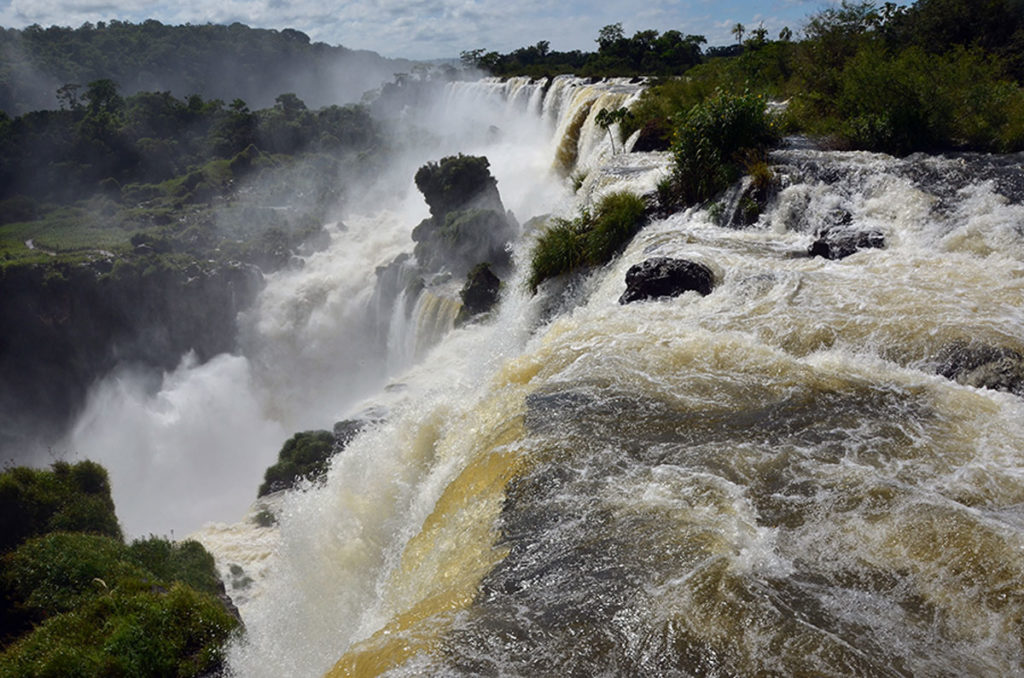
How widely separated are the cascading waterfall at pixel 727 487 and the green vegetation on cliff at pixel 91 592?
623 mm

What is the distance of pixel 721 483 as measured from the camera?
5.68 meters

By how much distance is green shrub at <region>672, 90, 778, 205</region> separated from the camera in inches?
Answer: 490

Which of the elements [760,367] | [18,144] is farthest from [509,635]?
[18,144]

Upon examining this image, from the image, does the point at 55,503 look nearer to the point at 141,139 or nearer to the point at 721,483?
the point at 721,483

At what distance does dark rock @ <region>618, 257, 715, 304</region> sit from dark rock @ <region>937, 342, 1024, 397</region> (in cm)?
319

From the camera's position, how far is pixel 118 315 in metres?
29.9

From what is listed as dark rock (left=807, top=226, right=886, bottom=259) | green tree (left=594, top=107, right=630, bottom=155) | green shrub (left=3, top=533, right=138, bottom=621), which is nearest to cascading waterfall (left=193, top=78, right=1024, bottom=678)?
Answer: dark rock (left=807, top=226, right=886, bottom=259)

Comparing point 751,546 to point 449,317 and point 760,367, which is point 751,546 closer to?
point 760,367

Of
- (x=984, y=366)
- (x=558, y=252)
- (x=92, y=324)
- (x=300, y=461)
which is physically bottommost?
(x=300, y=461)

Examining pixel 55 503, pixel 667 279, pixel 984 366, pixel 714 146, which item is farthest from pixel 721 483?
pixel 55 503

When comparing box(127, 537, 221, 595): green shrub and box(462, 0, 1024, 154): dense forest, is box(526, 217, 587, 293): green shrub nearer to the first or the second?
box(462, 0, 1024, 154): dense forest

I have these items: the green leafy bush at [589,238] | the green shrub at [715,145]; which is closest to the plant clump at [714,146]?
the green shrub at [715,145]

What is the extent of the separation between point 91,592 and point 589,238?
30.8ft

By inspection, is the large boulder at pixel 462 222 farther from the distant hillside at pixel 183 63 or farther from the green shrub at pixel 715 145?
the distant hillside at pixel 183 63
